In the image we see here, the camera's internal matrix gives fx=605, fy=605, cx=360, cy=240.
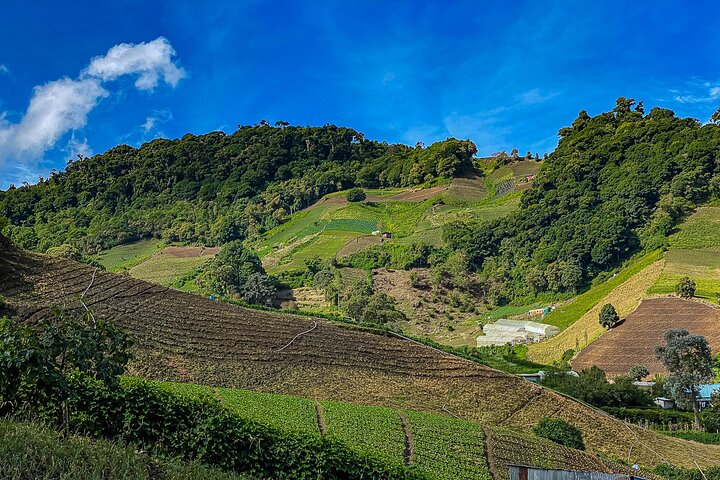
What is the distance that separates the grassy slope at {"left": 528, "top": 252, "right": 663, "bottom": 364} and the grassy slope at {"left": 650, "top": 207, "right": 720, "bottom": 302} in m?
1.82

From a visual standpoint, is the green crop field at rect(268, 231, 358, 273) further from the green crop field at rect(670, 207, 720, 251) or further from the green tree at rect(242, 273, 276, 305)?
the green crop field at rect(670, 207, 720, 251)

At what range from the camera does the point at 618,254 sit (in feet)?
277

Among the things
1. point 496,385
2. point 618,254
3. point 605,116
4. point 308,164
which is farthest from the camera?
point 308,164

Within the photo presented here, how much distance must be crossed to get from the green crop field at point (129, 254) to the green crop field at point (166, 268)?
260 centimetres

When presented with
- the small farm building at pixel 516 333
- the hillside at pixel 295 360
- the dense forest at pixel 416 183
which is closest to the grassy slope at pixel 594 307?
the small farm building at pixel 516 333

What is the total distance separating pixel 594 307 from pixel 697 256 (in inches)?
Result: 555

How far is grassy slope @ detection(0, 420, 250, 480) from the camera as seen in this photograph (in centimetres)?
710

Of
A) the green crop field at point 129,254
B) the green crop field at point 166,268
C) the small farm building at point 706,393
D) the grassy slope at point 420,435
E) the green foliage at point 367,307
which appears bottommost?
the small farm building at point 706,393

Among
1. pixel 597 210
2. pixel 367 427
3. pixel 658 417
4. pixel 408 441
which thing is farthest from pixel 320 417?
pixel 597 210

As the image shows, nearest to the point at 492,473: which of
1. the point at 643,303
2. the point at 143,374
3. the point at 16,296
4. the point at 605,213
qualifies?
the point at 143,374

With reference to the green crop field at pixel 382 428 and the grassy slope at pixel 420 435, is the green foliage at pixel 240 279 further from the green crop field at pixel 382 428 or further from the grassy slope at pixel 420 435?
the grassy slope at pixel 420 435

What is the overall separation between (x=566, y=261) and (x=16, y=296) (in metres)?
73.2

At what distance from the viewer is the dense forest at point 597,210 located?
8400 centimetres

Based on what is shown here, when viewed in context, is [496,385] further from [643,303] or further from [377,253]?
[377,253]
